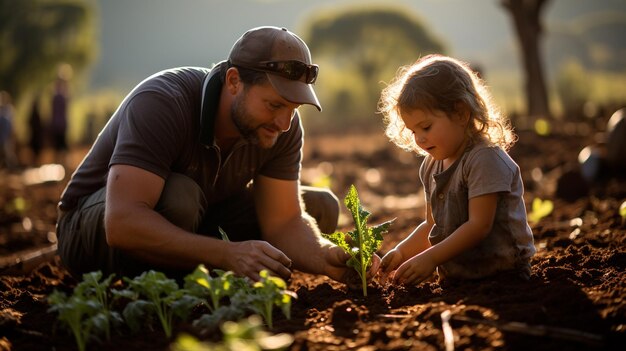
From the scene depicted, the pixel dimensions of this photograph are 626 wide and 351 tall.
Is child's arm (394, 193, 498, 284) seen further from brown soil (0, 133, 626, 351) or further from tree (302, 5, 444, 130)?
tree (302, 5, 444, 130)

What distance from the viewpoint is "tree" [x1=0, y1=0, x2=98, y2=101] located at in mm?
38719

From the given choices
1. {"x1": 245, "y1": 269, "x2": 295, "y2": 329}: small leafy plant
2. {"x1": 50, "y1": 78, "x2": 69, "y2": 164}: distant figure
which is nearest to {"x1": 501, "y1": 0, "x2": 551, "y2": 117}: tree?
{"x1": 50, "y1": 78, "x2": 69, "y2": 164}: distant figure

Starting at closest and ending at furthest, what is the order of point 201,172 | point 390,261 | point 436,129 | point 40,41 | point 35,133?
point 436,129 < point 390,261 < point 201,172 < point 35,133 < point 40,41

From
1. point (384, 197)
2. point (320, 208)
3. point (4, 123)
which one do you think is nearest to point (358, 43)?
point (4, 123)

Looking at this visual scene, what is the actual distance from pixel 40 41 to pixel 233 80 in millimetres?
38471

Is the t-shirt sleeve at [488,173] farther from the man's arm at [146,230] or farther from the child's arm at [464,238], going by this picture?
the man's arm at [146,230]

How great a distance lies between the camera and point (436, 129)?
12.0ft

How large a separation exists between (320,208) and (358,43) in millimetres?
54890

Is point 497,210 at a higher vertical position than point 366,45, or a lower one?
lower

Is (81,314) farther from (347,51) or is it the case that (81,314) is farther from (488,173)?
(347,51)

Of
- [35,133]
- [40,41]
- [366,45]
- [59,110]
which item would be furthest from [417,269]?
[366,45]

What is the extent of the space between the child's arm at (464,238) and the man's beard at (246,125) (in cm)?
111

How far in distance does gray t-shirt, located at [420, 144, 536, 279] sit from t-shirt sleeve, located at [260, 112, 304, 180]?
3.48 feet

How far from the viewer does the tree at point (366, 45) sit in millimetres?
56812
